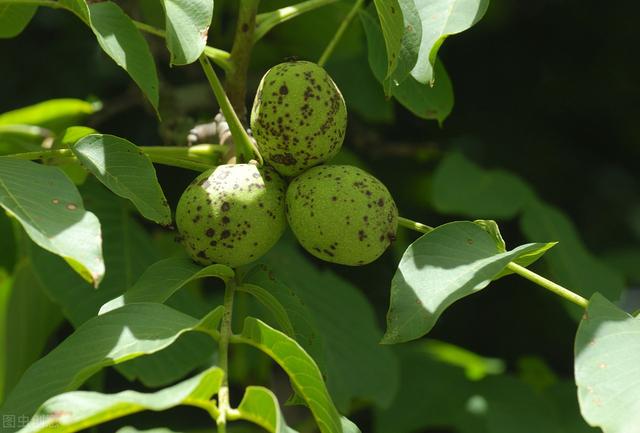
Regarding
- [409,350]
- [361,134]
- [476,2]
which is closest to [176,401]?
[476,2]

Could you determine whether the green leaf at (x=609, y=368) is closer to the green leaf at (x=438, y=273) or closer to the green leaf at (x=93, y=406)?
the green leaf at (x=438, y=273)

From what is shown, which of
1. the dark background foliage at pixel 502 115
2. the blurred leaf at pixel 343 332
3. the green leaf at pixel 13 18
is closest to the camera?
the green leaf at pixel 13 18

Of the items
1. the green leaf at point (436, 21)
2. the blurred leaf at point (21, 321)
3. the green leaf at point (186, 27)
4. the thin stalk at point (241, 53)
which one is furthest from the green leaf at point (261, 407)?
the blurred leaf at point (21, 321)

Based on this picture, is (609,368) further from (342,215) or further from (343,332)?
(343,332)

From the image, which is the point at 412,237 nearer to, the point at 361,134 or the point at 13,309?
the point at 361,134

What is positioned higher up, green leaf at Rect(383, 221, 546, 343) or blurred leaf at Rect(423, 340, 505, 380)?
green leaf at Rect(383, 221, 546, 343)

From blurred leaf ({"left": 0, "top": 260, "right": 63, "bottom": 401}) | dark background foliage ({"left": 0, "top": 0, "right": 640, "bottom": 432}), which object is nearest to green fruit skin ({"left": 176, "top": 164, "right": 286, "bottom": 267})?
blurred leaf ({"left": 0, "top": 260, "right": 63, "bottom": 401})

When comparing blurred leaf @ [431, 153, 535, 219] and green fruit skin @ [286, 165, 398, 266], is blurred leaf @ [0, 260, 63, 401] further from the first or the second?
blurred leaf @ [431, 153, 535, 219]
